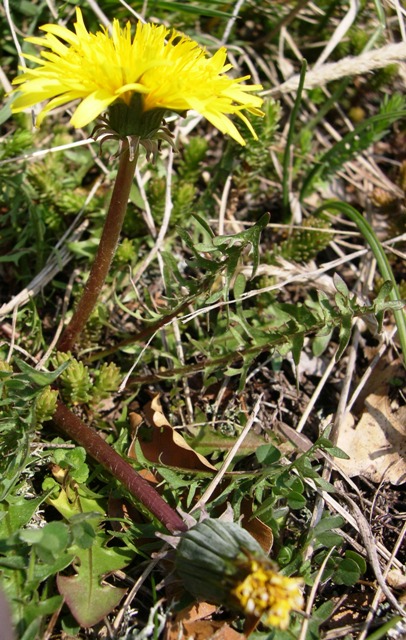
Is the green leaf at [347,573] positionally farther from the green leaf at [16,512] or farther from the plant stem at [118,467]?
the green leaf at [16,512]

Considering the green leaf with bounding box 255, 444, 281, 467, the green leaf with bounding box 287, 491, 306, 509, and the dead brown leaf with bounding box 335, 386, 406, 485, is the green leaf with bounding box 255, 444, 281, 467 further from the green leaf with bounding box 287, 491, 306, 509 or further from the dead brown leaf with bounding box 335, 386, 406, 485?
the dead brown leaf with bounding box 335, 386, 406, 485

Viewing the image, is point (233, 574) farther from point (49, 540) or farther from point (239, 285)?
point (239, 285)

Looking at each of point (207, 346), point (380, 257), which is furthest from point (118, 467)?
point (380, 257)

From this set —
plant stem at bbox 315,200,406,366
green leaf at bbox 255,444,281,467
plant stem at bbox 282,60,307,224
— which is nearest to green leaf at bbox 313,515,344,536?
green leaf at bbox 255,444,281,467

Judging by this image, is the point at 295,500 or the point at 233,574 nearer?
the point at 233,574

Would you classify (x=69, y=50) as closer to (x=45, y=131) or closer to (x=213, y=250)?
(x=213, y=250)

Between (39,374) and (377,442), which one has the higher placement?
(39,374)
